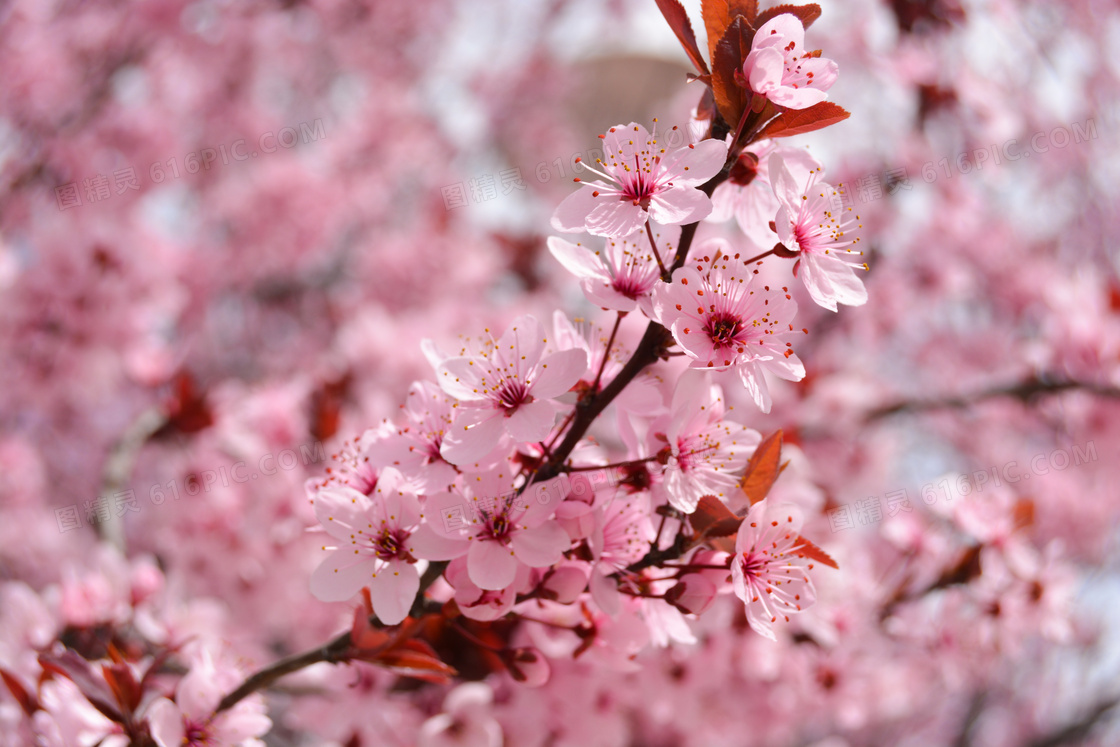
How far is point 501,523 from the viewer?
91 centimetres

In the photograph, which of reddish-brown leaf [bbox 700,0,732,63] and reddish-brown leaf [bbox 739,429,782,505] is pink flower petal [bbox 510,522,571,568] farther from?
reddish-brown leaf [bbox 700,0,732,63]

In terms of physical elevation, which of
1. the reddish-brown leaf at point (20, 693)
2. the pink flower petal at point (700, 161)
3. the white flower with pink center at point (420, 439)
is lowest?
the reddish-brown leaf at point (20, 693)

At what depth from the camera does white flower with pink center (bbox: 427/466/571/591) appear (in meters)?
0.88

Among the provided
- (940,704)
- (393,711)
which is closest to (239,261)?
(393,711)

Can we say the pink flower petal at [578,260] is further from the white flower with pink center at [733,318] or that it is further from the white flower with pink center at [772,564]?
the white flower with pink center at [772,564]

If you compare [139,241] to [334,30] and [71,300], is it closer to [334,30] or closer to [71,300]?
[71,300]

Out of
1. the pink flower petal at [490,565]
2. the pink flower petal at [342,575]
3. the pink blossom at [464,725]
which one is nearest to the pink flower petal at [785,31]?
the pink flower petal at [490,565]

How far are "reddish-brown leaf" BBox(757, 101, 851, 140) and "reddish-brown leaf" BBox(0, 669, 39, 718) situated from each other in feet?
4.99

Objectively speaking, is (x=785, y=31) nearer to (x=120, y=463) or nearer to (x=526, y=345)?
(x=526, y=345)

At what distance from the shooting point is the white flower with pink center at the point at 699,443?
0.92 meters

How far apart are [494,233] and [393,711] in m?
3.38

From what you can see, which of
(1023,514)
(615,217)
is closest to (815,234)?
(615,217)

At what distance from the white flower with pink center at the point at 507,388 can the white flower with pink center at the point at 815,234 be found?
1.08 ft

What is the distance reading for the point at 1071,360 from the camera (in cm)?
241
